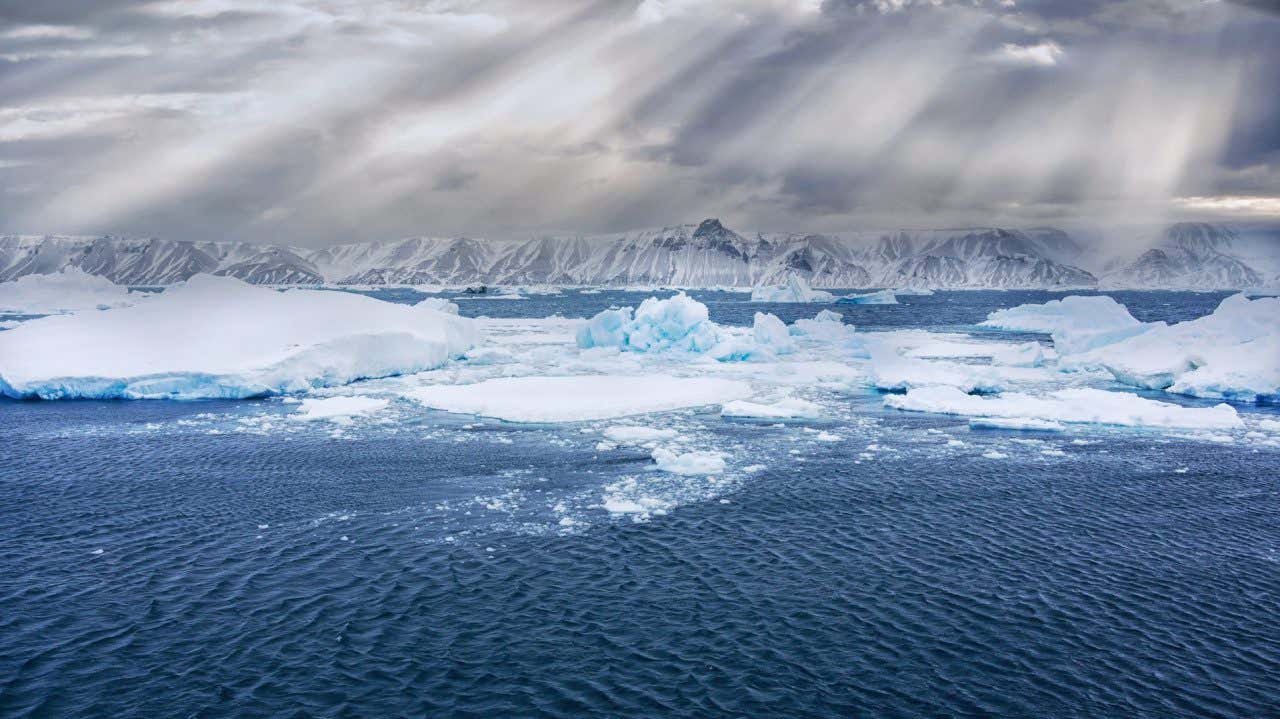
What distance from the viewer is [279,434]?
26922 millimetres

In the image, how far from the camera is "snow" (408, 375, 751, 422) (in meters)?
30.2

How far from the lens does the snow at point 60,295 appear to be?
350 ft

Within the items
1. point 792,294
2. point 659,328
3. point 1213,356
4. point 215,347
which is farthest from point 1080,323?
point 792,294

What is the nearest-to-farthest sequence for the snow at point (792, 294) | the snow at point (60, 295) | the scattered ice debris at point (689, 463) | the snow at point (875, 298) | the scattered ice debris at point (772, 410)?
the scattered ice debris at point (689, 463) < the scattered ice debris at point (772, 410) < the snow at point (60, 295) < the snow at point (875, 298) < the snow at point (792, 294)

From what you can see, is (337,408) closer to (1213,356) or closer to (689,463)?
(689,463)

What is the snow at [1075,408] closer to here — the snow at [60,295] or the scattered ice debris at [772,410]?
the scattered ice debris at [772,410]

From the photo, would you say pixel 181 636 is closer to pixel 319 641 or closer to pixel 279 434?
pixel 319 641

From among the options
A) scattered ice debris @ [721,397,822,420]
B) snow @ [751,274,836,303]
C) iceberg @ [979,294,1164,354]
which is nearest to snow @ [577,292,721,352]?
scattered ice debris @ [721,397,822,420]

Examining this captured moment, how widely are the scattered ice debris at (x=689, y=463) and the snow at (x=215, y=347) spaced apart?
20905mm

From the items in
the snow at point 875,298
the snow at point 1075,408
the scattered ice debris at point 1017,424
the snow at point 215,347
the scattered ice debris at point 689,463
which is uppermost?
the snow at point 875,298

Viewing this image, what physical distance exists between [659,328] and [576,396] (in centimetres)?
1858

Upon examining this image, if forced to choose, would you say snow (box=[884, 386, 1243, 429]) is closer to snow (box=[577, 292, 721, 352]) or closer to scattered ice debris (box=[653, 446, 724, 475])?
scattered ice debris (box=[653, 446, 724, 475])

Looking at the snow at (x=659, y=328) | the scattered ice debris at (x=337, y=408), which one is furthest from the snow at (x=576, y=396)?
the snow at (x=659, y=328)

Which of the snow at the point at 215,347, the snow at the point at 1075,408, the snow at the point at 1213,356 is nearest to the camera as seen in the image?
the snow at the point at 1075,408
